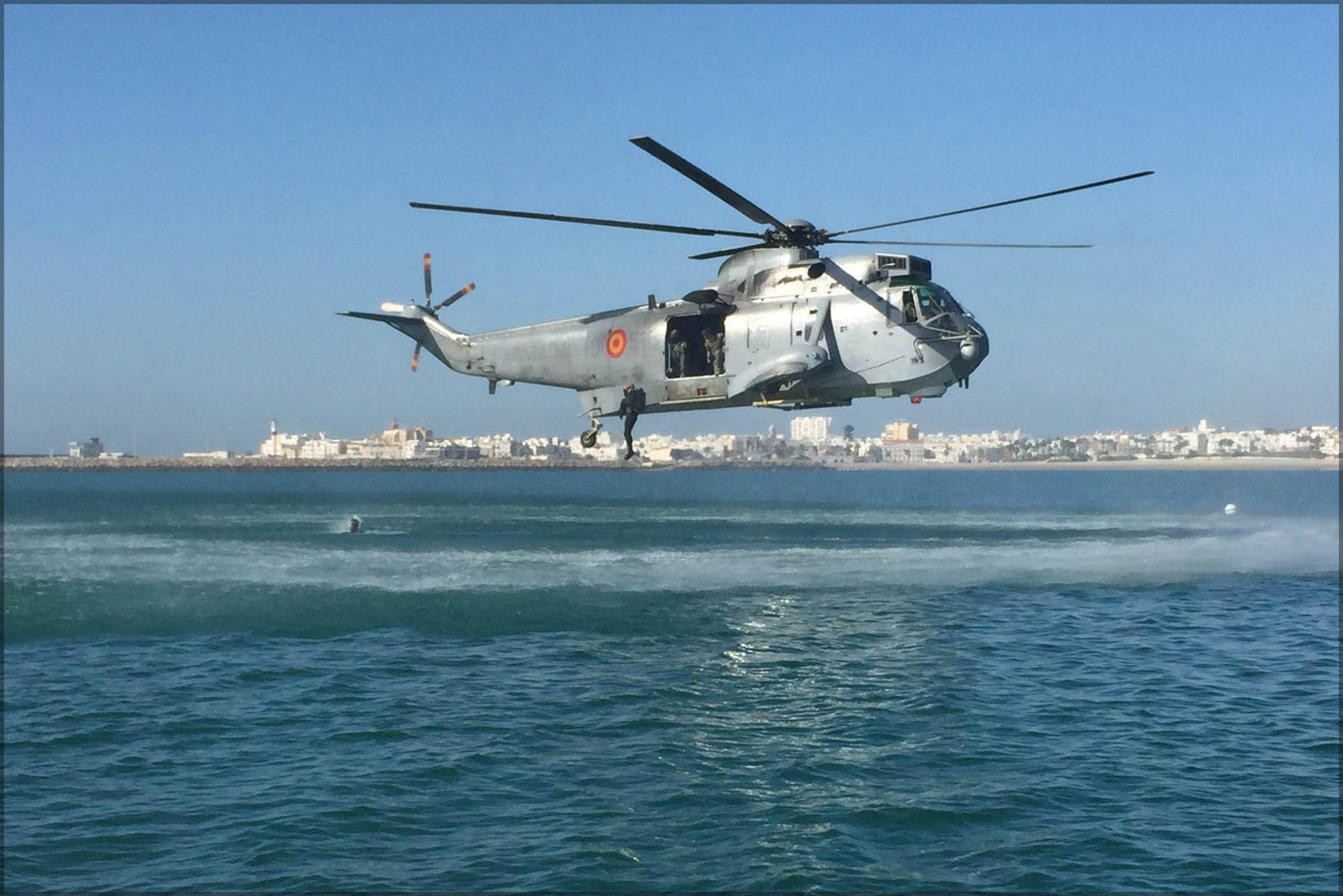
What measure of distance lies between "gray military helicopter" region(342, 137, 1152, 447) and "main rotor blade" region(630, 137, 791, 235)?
0.14 ft

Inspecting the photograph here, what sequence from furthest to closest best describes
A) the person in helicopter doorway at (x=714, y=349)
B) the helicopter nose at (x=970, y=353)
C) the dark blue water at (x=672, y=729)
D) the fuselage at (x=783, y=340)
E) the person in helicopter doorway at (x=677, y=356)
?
the person in helicopter doorway at (x=677, y=356), the person in helicopter doorway at (x=714, y=349), the fuselage at (x=783, y=340), the helicopter nose at (x=970, y=353), the dark blue water at (x=672, y=729)

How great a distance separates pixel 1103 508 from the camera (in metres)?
130

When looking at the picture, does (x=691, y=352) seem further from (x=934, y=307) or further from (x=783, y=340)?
(x=934, y=307)

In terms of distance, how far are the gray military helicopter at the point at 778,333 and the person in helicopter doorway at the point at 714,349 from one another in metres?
0.03

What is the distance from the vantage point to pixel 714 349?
28109mm

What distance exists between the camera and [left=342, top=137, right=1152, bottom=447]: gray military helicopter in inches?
1000

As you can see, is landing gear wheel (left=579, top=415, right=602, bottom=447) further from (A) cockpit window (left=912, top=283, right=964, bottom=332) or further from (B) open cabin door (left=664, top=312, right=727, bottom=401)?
(A) cockpit window (left=912, top=283, right=964, bottom=332)

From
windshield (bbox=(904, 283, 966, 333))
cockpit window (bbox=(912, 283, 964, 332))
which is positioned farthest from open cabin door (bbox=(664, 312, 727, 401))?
cockpit window (bbox=(912, 283, 964, 332))

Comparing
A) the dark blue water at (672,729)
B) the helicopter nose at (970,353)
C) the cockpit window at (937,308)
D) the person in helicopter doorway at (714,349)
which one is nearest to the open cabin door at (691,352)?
the person in helicopter doorway at (714,349)

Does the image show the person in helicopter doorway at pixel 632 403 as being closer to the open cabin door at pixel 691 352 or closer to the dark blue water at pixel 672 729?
the open cabin door at pixel 691 352

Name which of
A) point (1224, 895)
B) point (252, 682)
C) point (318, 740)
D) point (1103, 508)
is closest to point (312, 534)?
point (252, 682)

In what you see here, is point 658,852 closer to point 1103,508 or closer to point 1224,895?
point 1224,895

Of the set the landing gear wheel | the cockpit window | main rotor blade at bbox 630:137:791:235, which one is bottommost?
the landing gear wheel

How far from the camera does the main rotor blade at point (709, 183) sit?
69.9 feet
